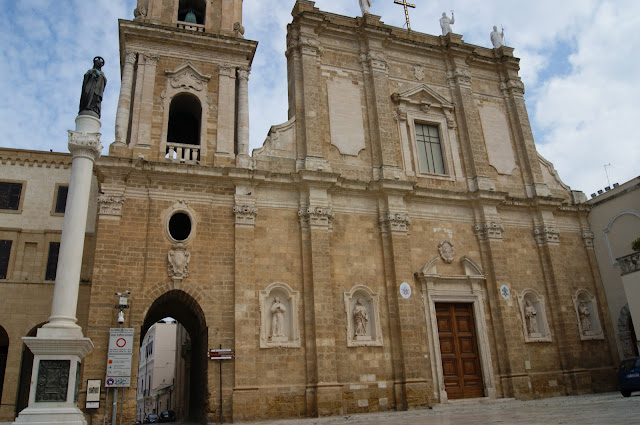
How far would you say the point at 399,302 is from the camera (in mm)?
15711

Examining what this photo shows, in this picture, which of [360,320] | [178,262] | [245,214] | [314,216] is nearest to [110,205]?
[178,262]

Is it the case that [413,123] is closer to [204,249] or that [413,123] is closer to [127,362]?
[204,249]

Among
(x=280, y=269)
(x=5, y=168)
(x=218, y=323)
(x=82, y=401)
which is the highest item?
(x=5, y=168)

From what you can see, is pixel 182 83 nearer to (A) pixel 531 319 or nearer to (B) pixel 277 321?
(B) pixel 277 321

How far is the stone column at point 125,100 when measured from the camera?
15305mm

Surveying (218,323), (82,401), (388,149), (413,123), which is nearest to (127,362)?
(82,401)

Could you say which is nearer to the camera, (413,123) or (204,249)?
(204,249)

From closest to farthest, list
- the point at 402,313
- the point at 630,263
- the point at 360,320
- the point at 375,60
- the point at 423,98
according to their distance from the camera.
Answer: the point at 360,320 < the point at 402,313 < the point at 630,263 < the point at 375,60 < the point at 423,98

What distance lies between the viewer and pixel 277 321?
14.5 m

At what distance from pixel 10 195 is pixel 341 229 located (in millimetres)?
11169

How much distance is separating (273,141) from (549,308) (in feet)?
36.8

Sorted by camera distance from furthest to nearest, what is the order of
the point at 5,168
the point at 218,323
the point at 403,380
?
1. the point at 5,168
2. the point at 403,380
3. the point at 218,323

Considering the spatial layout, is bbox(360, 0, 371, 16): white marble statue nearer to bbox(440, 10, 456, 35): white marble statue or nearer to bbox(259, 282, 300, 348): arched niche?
bbox(440, 10, 456, 35): white marble statue

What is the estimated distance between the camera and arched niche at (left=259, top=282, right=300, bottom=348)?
47.0 ft
